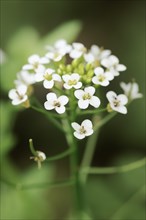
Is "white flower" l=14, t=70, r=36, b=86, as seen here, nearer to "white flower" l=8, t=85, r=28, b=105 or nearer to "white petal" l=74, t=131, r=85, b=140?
"white flower" l=8, t=85, r=28, b=105

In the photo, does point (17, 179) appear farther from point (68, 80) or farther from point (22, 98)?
point (68, 80)

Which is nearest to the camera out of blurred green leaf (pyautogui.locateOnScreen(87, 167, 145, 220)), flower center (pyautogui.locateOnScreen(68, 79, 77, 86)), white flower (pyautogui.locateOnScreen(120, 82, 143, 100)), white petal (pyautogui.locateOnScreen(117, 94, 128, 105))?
flower center (pyautogui.locateOnScreen(68, 79, 77, 86))

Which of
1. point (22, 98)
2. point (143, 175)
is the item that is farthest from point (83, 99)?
point (143, 175)

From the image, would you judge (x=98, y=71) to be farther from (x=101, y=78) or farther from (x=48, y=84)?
(x=48, y=84)

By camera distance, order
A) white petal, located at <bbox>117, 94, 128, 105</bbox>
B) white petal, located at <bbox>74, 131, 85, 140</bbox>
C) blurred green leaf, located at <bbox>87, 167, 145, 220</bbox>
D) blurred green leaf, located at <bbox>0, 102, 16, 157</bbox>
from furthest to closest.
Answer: blurred green leaf, located at <bbox>87, 167, 145, 220</bbox> → blurred green leaf, located at <bbox>0, 102, 16, 157</bbox> → white petal, located at <bbox>117, 94, 128, 105</bbox> → white petal, located at <bbox>74, 131, 85, 140</bbox>

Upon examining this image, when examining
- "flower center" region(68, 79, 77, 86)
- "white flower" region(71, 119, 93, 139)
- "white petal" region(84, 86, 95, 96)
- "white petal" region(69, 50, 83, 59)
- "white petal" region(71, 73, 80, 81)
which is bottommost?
"white flower" region(71, 119, 93, 139)

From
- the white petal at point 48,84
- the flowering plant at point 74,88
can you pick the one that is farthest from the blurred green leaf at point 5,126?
the white petal at point 48,84

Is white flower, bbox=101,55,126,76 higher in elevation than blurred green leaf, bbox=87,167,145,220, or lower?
higher

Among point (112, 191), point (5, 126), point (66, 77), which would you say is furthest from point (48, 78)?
point (112, 191)

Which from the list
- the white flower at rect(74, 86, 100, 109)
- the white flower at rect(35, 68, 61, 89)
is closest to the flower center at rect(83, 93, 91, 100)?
the white flower at rect(74, 86, 100, 109)
